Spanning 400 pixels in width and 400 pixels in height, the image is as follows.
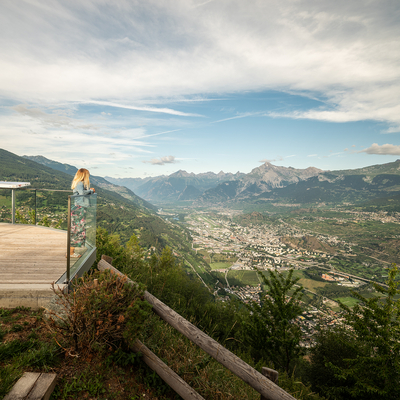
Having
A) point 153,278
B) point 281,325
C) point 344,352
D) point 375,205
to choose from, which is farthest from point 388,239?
point 153,278

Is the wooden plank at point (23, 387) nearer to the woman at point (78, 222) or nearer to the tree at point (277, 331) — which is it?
the woman at point (78, 222)

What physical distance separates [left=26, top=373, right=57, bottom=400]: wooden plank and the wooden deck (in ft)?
5.43

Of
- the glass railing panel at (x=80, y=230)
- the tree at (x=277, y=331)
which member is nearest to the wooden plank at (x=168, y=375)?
the glass railing panel at (x=80, y=230)

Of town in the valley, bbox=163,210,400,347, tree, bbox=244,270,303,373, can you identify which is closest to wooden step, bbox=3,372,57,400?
tree, bbox=244,270,303,373

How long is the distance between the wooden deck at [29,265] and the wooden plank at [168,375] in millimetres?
1902

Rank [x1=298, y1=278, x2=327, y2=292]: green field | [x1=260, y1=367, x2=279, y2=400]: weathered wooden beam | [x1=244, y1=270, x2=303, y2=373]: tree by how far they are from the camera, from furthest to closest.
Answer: [x1=298, y1=278, x2=327, y2=292]: green field < [x1=244, y1=270, x2=303, y2=373]: tree < [x1=260, y1=367, x2=279, y2=400]: weathered wooden beam

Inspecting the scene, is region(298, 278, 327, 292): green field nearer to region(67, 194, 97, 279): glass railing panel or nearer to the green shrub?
region(67, 194, 97, 279): glass railing panel

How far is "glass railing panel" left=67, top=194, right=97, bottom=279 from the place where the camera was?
360 centimetres

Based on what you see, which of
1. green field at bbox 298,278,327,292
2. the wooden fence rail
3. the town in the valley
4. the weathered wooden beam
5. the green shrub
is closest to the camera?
the wooden fence rail

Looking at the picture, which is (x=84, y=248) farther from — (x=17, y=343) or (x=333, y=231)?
(x=333, y=231)

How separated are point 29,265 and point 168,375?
377 cm

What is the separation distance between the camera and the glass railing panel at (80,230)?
3.60 metres

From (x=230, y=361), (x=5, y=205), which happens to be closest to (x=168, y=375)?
(x=230, y=361)

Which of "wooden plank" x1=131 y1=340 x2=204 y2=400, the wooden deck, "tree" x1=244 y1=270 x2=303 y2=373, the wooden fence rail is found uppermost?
the wooden deck
